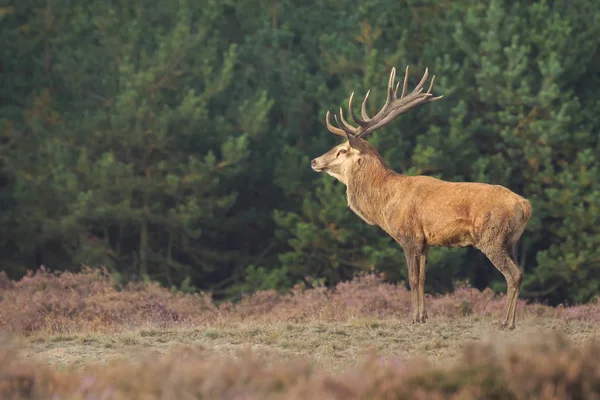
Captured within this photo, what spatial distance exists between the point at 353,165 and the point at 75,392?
22.7ft

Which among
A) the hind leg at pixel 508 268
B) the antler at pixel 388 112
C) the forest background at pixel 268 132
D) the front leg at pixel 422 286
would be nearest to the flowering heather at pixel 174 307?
the front leg at pixel 422 286

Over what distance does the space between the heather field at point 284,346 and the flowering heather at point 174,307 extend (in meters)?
0.03

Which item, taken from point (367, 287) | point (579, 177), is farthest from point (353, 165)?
point (579, 177)

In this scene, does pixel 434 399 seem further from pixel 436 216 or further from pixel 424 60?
pixel 424 60

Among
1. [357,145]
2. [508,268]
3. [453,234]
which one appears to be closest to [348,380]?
[508,268]

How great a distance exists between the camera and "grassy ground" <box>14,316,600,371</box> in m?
10.1

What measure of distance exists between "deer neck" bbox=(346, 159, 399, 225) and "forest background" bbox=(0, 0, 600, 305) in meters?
9.71

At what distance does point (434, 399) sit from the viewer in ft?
21.4

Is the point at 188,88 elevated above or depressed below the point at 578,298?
above

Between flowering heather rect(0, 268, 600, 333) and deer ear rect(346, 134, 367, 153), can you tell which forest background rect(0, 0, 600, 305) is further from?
deer ear rect(346, 134, 367, 153)

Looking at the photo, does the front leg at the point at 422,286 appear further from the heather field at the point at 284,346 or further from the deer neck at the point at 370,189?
the deer neck at the point at 370,189

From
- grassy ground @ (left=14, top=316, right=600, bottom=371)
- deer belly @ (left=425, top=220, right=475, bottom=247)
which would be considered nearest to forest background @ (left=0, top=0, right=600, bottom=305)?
deer belly @ (left=425, top=220, right=475, bottom=247)

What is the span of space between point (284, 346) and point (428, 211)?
244 centimetres

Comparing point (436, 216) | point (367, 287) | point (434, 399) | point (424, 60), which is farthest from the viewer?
point (424, 60)
